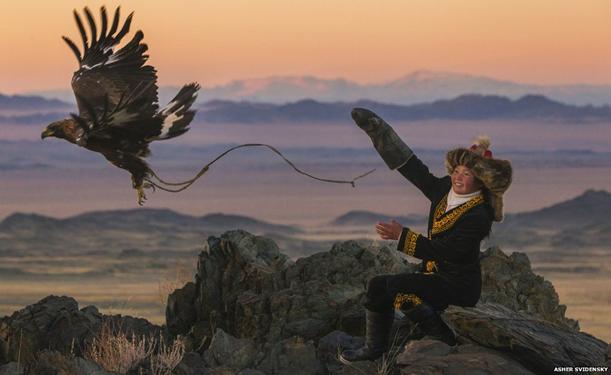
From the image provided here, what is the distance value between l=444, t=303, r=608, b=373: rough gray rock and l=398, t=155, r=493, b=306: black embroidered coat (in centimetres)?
23

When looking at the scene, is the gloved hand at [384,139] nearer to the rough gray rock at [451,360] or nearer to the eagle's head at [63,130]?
the rough gray rock at [451,360]

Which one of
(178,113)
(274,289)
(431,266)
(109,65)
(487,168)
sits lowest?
(274,289)

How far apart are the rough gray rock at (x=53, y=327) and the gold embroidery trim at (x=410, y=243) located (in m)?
4.30

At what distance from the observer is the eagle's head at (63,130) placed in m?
13.9

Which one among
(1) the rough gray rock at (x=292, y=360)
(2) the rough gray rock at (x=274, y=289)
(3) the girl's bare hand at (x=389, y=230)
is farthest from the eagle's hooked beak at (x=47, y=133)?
(3) the girl's bare hand at (x=389, y=230)

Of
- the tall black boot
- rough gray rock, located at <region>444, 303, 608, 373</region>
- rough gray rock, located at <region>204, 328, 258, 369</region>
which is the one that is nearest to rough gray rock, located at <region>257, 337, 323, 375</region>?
rough gray rock, located at <region>204, 328, 258, 369</region>

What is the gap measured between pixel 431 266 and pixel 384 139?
55.1 inches

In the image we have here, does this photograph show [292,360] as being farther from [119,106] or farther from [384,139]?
[119,106]

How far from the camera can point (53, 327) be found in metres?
13.5

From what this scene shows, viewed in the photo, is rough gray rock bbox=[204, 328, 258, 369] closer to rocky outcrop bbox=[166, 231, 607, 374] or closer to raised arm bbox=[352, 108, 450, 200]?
rocky outcrop bbox=[166, 231, 607, 374]

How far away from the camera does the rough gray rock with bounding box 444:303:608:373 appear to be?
34.8 feet

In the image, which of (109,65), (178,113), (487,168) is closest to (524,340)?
(487,168)

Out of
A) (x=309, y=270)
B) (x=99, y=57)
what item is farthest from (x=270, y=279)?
(x=99, y=57)

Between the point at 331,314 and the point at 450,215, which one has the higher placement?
the point at 450,215
